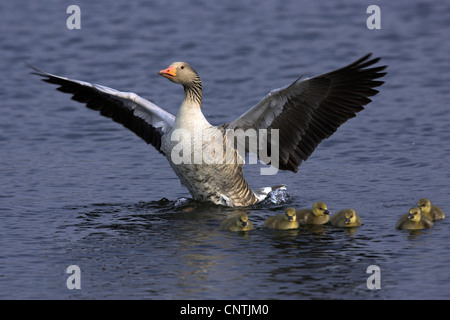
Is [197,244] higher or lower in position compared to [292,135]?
lower

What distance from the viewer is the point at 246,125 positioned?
11.4 m

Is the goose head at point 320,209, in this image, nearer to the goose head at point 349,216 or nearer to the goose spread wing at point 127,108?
the goose head at point 349,216

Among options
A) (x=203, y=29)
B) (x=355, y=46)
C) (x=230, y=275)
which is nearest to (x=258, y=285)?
(x=230, y=275)

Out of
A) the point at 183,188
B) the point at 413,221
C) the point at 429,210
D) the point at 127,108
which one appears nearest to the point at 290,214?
the point at 413,221

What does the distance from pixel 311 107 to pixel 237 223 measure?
1.87 meters

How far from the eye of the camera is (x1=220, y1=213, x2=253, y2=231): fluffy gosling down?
1039cm

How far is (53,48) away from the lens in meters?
22.0

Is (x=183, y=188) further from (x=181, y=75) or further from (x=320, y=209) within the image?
(x=320, y=209)

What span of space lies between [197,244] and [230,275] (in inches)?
46.4

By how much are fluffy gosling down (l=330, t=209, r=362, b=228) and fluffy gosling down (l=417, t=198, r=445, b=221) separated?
78 cm

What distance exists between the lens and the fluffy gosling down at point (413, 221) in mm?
10234

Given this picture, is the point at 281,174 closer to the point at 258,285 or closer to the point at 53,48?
the point at 258,285

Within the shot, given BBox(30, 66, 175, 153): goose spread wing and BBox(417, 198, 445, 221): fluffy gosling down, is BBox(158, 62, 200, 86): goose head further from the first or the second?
BBox(417, 198, 445, 221): fluffy gosling down

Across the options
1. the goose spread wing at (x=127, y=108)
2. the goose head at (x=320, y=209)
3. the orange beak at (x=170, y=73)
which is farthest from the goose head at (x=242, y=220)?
the orange beak at (x=170, y=73)
